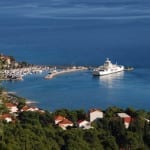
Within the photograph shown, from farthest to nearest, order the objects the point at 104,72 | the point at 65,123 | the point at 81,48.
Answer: the point at 81,48
the point at 104,72
the point at 65,123

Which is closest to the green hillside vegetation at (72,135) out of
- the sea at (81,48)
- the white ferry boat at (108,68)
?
the sea at (81,48)

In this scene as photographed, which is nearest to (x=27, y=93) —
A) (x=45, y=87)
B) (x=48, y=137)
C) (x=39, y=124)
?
(x=45, y=87)

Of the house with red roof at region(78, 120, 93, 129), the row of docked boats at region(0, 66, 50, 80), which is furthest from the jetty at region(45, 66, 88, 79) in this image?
the house with red roof at region(78, 120, 93, 129)

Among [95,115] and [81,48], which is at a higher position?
[81,48]

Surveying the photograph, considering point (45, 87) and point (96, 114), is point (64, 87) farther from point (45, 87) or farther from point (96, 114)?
point (96, 114)

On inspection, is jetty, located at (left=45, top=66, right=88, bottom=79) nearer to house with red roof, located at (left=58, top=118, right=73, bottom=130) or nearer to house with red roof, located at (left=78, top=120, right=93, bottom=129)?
house with red roof, located at (left=78, top=120, right=93, bottom=129)

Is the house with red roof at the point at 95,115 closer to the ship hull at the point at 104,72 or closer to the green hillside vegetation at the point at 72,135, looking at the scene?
the green hillside vegetation at the point at 72,135

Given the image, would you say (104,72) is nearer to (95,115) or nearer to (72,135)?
(95,115)

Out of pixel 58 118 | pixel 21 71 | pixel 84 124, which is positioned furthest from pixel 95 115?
pixel 21 71
